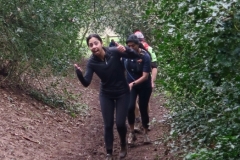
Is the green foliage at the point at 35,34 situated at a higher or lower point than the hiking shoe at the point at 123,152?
higher

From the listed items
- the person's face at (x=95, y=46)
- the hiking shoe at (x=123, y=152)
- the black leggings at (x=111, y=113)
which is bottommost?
the hiking shoe at (x=123, y=152)

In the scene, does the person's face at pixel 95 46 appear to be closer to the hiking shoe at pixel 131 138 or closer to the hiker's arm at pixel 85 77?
the hiker's arm at pixel 85 77

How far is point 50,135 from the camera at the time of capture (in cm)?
1028

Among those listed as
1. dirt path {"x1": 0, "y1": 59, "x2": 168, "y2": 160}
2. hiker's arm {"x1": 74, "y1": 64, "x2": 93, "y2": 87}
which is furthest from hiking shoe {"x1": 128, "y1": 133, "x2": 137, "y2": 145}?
hiker's arm {"x1": 74, "y1": 64, "x2": 93, "y2": 87}

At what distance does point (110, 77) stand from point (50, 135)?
262cm

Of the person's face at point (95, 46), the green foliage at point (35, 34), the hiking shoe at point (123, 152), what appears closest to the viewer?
the person's face at point (95, 46)

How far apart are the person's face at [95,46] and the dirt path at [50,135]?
4.42 feet

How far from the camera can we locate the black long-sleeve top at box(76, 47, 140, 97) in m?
8.17

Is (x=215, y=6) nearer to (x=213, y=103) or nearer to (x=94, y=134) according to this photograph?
(x=213, y=103)

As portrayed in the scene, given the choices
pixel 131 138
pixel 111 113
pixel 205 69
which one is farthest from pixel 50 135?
pixel 205 69

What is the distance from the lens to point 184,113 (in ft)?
23.5

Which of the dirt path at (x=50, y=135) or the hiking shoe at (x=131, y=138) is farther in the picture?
the hiking shoe at (x=131, y=138)

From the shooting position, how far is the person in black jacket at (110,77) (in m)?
8.16

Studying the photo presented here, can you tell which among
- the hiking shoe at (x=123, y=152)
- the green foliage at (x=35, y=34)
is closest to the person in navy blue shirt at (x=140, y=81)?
the hiking shoe at (x=123, y=152)
